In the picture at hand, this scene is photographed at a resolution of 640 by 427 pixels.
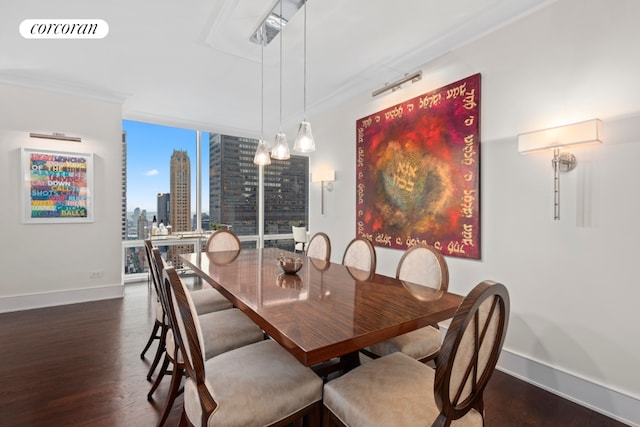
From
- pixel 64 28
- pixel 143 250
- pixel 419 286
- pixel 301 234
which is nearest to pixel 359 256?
pixel 419 286

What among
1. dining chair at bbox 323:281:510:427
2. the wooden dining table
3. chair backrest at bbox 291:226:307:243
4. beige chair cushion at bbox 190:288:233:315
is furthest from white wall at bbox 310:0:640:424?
chair backrest at bbox 291:226:307:243

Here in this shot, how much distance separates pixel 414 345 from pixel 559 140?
1608 millimetres

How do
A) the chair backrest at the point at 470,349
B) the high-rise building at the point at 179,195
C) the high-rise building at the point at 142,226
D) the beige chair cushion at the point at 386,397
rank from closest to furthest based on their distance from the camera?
1. the chair backrest at the point at 470,349
2. the beige chair cushion at the point at 386,397
3. the high-rise building at the point at 142,226
4. the high-rise building at the point at 179,195

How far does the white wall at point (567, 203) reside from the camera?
1803 millimetres

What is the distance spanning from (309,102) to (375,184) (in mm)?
1695

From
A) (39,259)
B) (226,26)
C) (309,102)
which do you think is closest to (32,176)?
(39,259)

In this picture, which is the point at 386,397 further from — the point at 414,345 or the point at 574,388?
the point at 574,388

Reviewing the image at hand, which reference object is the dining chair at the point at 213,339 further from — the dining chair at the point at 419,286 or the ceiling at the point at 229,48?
the ceiling at the point at 229,48

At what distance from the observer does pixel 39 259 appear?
372 centimetres

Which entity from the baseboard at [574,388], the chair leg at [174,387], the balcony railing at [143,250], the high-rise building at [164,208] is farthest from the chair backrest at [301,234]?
the chair leg at [174,387]

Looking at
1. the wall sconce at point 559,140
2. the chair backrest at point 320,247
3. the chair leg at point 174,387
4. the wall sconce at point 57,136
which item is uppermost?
the wall sconce at point 57,136

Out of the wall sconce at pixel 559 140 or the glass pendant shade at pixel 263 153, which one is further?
the glass pendant shade at pixel 263 153

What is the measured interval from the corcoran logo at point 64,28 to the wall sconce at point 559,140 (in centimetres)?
346

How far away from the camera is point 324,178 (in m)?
4.16
